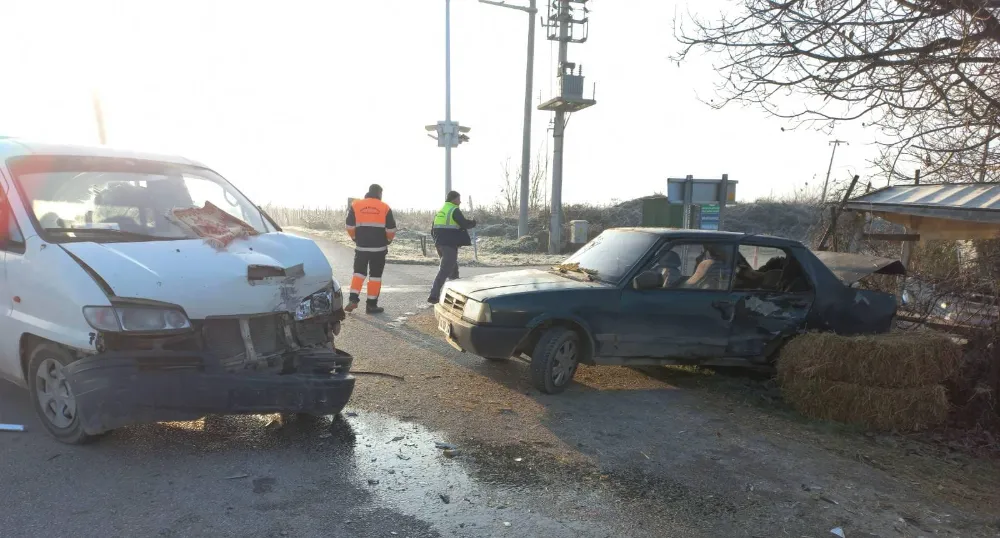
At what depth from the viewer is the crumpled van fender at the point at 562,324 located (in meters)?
5.10

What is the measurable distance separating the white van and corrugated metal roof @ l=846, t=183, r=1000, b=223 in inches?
266

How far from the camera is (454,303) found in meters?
5.68

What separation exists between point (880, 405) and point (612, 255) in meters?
2.54

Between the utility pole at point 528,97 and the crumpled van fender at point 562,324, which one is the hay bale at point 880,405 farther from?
the utility pole at point 528,97

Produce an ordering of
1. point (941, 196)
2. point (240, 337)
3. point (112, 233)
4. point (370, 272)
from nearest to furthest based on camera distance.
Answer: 1. point (240, 337)
2. point (112, 233)
3. point (941, 196)
4. point (370, 272)

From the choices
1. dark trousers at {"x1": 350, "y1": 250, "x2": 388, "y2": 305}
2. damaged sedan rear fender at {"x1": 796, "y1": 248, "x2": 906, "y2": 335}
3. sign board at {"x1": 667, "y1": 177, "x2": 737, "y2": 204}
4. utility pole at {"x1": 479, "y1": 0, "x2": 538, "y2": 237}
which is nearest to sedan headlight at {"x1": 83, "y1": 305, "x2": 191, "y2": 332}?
dark trousers at {"x1": 350, "y1": 250, "x2": 388, "y2": 305}

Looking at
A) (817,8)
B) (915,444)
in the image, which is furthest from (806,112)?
(915,444)

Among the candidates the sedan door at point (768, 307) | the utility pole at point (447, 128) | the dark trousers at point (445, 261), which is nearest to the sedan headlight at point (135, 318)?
the sedan door at point (768, 307)

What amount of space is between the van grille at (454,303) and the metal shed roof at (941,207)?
5.57m

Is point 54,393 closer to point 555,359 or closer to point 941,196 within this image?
point 555,359

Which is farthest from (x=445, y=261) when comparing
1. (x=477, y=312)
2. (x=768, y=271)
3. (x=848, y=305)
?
(x=848, y=305)

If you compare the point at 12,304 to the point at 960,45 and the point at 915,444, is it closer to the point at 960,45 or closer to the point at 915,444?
the point at 915,444

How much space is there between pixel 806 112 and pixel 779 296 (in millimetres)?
2303

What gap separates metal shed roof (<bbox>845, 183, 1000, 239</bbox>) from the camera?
21.7 ft
